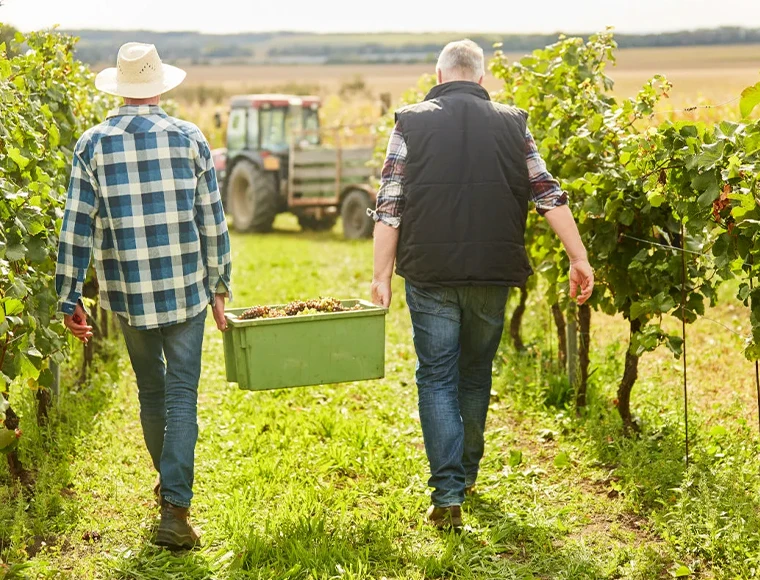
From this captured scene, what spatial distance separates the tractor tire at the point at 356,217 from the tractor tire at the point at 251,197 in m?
1.43

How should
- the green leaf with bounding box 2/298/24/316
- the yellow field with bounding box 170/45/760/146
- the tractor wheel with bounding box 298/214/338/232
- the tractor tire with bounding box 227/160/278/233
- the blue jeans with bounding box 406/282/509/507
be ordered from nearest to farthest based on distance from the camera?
the green leaf with bounding box 2/298/24/316 < the blue jeans with bounding box 406/282/509/507 < the tractor tire with bounding box 227/160/278/233 < the tractor wheel with bounding box 298/214/338/232 < the yellow field with bounding box 170/45/760/146

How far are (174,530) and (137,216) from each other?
1160 millimetres

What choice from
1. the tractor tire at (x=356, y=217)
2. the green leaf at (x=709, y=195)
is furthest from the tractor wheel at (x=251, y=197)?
the green leaf at (x=709, y=195)

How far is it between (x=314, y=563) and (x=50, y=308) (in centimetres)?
159

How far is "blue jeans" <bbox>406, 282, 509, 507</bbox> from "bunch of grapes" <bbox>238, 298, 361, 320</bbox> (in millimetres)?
365

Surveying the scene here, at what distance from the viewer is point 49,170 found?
16.3ft

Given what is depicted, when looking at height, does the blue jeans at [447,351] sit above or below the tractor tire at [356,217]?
above

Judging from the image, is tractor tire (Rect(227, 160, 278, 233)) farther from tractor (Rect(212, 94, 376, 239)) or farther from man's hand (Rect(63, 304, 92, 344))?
man's hand (Rect(63, 304, 92, 344))

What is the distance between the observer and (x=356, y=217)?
15352 millimetres

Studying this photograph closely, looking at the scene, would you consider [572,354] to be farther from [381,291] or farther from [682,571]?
[682,571]

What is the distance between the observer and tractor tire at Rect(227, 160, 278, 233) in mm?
16172

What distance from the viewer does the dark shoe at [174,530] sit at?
3.66 meters

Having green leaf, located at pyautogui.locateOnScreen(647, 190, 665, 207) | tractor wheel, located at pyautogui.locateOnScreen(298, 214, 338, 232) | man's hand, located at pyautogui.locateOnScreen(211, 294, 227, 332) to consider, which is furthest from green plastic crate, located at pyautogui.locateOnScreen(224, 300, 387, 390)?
tractor wheel, located at pyautogui.locateOnScreen(298, 214, 338, 232)

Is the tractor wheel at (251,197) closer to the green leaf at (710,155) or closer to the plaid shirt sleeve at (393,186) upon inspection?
the plaid shirt sleeve at (393,186)
